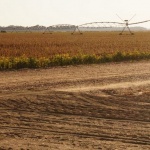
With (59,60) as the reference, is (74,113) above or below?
below

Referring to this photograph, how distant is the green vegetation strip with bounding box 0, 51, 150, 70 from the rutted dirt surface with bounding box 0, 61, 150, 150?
10.6ft

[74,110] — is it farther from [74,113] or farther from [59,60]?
[59,60]

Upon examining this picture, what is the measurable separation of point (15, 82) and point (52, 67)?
5.16 m

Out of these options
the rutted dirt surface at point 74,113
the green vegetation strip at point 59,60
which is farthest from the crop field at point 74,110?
the green vegetation strip at point 59,60

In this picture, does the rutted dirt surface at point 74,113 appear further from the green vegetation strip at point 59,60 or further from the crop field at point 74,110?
the green vegetation strip at point 59,60

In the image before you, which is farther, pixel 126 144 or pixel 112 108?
pixel 112 108

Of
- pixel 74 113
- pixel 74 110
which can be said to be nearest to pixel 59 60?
pixel 74 110

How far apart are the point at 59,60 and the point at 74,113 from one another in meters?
10.3

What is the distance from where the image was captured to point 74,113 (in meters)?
9.02

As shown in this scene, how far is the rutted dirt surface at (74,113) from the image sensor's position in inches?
279

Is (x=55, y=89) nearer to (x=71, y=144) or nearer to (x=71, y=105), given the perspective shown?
(x=71, y=105)

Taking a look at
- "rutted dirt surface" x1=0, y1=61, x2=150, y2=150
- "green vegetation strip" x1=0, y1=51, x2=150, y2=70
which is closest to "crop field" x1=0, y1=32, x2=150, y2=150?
"rutted dirt surface" x1=0, y1=61, x2=150, y2=150

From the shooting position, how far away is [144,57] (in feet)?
76.2

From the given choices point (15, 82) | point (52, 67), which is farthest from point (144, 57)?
point (15, 82)
